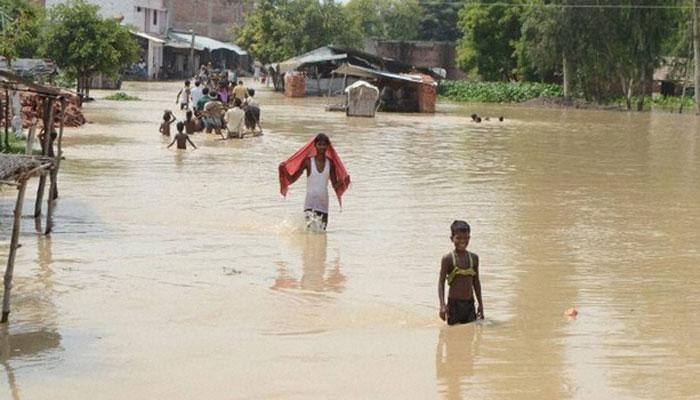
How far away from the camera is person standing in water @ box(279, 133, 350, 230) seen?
1315cm

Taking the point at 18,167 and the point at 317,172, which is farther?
the point at 317,172

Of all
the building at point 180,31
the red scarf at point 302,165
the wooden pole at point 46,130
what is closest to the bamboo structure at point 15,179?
the wooden pole at point 46,130

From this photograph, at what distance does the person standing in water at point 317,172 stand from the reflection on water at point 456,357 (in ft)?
14.4

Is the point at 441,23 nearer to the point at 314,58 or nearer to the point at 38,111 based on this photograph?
the point at 314,58

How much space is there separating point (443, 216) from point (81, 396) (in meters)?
9.12

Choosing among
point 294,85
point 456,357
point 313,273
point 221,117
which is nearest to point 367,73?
point 221,117

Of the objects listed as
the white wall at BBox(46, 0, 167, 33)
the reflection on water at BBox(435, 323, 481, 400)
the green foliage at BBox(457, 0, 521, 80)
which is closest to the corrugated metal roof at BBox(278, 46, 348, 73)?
the green foliage at BBox(457, 0, 521, 80)

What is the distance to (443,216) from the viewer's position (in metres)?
15.8

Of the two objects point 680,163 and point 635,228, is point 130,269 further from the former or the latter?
point 680,163

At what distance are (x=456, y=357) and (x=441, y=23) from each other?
8623 centimetres

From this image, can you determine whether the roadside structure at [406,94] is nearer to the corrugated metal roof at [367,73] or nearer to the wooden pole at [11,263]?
the corrugated metal roof at [367,73]

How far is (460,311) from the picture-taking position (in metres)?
8.91

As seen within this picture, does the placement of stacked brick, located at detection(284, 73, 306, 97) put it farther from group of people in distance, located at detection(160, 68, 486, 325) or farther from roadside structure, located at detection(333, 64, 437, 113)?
group of people in distance, located at detection(160, 68, 486, 325)

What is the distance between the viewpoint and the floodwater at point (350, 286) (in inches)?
304
